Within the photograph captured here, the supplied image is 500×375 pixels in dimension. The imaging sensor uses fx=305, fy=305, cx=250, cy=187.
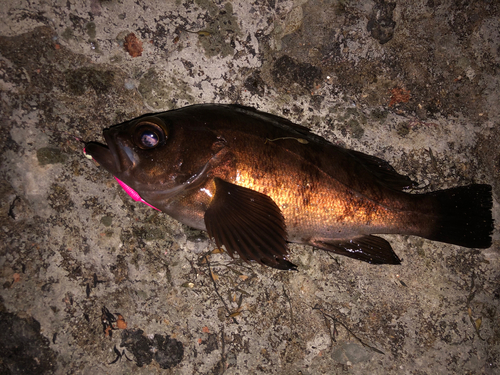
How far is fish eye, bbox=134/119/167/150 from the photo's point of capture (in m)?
2.11

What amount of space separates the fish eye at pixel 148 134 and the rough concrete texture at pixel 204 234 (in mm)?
715

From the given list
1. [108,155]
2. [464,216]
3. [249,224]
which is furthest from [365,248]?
[108,155]

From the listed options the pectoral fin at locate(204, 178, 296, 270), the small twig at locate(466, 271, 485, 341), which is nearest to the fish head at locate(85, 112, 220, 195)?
the pectoral fin at locate(204, 178, 296, 270)

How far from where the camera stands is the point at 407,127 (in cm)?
303

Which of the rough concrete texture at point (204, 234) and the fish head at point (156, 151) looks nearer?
the fish head at point (156, 151)

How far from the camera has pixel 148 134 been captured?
211 cm

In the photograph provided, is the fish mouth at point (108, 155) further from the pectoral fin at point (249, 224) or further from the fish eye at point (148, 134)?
the pectoral fin at point (249, 224)

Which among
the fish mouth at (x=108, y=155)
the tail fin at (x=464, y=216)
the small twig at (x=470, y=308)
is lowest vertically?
the small twig at (x=470, y=308)

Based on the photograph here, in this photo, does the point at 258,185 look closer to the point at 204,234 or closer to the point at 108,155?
the point at 204,234

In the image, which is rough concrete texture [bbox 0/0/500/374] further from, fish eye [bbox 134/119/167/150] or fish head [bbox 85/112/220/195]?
fish eye [bbox 134/119/167/150]

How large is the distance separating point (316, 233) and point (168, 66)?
6.44 ft

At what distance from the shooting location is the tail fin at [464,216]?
2660 mm

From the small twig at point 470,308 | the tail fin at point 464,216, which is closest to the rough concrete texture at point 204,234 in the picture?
the small twig at point 470,308

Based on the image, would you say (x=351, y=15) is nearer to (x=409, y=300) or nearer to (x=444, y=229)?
(x=444, y=229)
